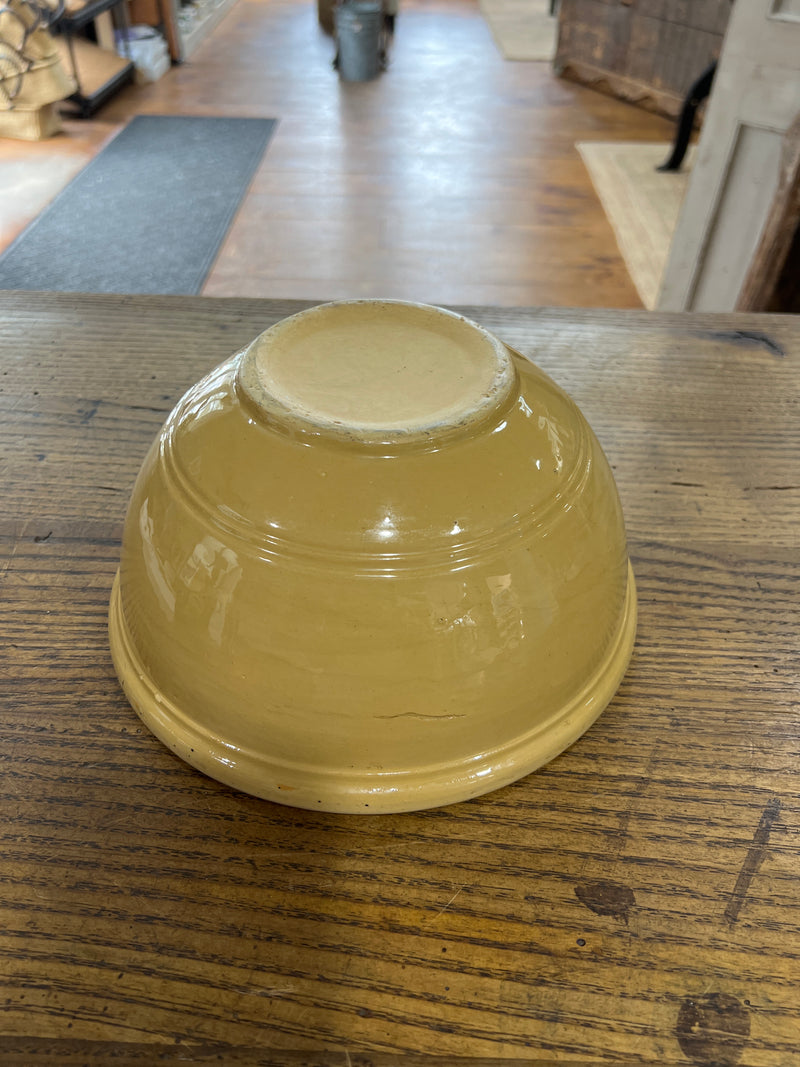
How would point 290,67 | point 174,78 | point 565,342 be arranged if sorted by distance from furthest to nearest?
point 290,67 < point 174,78 < point 565,342

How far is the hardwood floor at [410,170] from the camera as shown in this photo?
2.48 m

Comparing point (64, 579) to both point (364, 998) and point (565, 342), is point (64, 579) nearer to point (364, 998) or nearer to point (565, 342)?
point (364, 998)

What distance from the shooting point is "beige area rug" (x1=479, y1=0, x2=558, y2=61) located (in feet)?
15.2

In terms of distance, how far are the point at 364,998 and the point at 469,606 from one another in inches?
8.1

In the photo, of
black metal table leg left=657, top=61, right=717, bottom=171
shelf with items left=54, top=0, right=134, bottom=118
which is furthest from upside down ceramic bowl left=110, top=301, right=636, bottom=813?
shelf with items left=54, top=0, right=134, bottom=118

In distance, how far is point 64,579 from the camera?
653 millimetres

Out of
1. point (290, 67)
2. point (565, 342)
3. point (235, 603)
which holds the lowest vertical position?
point (290, 67)

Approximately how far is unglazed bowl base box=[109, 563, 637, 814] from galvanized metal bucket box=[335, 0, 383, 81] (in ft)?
13.9

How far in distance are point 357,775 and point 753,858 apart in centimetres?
24

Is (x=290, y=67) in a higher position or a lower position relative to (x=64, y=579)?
lower

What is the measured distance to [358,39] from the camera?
4.00m

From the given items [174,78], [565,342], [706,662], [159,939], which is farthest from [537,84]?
[159,939]

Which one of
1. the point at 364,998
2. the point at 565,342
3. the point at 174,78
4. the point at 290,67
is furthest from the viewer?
the point at 290,67

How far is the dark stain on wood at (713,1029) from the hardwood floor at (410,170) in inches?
83.4
